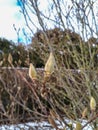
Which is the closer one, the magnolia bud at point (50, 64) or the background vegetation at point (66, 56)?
the magnolia bud at point (50, 64)

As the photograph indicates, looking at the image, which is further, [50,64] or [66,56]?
[66,56]

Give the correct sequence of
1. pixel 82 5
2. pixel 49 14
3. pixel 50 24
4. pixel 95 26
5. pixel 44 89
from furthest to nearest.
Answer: pixel 50 24 < pixel 49 14 < pixel 95 26 < pixel 82 5 < pixel 44 89

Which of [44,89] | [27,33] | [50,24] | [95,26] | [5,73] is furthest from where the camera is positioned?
[5,73]

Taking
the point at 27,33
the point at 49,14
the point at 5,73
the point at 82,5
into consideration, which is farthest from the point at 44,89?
the point at 5,73

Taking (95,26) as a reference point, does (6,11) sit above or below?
above

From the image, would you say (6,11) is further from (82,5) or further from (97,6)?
(82,5)

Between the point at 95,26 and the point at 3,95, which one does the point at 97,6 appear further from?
the point at 3,95

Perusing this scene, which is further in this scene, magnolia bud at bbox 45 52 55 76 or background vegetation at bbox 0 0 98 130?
background vegetation at bbox 0 0 98 130

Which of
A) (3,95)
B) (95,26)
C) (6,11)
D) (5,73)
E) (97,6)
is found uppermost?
(6,11)

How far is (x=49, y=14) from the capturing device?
3.62 metres

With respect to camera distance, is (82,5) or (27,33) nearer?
(82,5)

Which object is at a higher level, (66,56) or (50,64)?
(66,56)

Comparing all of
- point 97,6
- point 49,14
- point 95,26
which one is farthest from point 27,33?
point 95,26

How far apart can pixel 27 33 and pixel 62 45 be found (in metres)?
0.41
